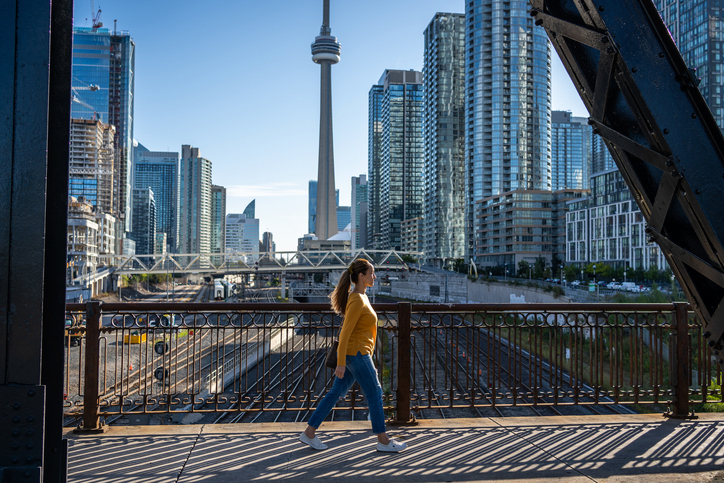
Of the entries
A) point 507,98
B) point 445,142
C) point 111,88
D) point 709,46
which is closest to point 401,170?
point 445,142

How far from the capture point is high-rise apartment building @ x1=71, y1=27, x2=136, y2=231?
516 ft

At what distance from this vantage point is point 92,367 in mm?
5383

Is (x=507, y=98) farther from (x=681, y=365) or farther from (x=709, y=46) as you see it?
(x=681, y=365)

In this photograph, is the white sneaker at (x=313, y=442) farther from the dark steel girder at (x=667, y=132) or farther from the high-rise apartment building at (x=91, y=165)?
the high-rise apartment building at (x=91, y=165)

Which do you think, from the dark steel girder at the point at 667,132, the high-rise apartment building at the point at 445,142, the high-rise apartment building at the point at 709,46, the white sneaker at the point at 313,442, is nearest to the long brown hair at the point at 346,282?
the white sneaker at the point at 313,442

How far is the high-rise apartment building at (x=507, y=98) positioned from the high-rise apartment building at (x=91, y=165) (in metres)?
92.4

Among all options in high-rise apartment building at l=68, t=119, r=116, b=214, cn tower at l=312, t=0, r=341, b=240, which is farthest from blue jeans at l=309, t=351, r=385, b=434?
cn tower at l=312, t=0, r=341, b=240

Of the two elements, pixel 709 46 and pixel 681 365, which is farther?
pixel 709 46

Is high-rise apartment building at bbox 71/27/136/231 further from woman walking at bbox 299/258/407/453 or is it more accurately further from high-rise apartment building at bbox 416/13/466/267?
woman walking at bbox 299/258/407/453

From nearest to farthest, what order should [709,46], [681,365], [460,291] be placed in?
[681,365]
[460,291]
[709,46]

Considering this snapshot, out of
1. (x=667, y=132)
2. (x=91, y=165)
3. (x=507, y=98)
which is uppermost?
(x=507, y=98)

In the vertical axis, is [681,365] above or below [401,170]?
below

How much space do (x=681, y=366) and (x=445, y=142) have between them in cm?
13909

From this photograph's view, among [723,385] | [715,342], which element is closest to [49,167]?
[715,342]
